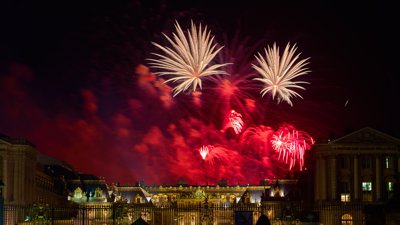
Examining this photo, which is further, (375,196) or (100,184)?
(100,184)

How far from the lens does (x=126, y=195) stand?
16212 cm

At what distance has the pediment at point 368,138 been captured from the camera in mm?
100438

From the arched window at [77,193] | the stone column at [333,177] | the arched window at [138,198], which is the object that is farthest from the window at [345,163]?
the arched window at [138,198]

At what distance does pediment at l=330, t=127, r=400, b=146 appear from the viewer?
100 m

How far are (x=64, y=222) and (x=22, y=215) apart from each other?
4.61 m

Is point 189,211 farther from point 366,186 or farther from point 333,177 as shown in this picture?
point 366,186

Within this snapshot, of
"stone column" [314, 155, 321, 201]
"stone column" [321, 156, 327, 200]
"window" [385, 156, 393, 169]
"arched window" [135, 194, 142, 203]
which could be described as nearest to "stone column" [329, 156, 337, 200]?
"stone column" [321, 156, 327, 200]

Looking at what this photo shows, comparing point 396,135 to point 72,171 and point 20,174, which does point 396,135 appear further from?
point 72,171

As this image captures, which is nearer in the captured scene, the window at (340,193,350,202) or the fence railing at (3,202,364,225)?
the fence railing at (3,202,364,225)

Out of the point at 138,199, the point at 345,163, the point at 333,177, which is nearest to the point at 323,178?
the point at 333,177

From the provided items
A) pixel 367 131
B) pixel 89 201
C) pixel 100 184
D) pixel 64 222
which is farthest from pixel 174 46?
pixel 100 184

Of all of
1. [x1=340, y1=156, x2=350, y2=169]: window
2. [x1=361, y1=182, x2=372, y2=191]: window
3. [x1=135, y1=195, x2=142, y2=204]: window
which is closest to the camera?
[x1=361, y1=182, x2=372, y2=191]: window

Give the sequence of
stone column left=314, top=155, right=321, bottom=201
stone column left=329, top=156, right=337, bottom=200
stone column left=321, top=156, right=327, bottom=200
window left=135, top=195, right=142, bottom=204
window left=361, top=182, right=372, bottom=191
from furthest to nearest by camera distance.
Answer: window left=135, top=195, right=142, bottom=204 → stone column left=314, top=155, right=321, bottom=201 → window left=361, top=182, right=372, bottom=191 → stone column left=321, top=156, right=327, bottom=200 → stone column left=329, top=156, right=337, bottom=200

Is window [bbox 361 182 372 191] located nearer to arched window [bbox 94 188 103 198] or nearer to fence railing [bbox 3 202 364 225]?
fence railing [bbox 3 202 364 225]
